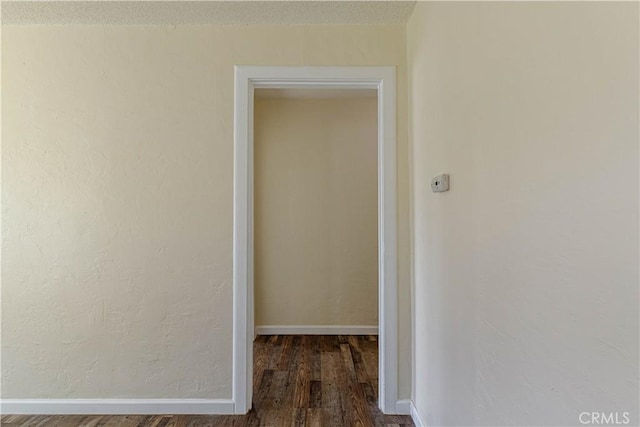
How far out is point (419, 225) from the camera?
192 centimetres

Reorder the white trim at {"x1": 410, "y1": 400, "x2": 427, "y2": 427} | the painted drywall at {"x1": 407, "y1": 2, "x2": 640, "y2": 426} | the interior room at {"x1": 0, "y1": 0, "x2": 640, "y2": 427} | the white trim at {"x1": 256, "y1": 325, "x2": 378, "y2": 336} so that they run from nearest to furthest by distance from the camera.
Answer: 1. the painted drywall at {"x1": 407, "y1": 2, "x2": 640, "y2": 426}
2. the white trim at {"x1": 410, "y1": 400, "x2": 427, "y2": 427}
3. the interior room at {"x1": 0, "y1": 0, "x2": 640, "y2": 427}
4. the white trim at {"x1": 256, "y1": 325, "x2": 378, "y2": 336}

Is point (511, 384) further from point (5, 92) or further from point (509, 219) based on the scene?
point (5, 92)

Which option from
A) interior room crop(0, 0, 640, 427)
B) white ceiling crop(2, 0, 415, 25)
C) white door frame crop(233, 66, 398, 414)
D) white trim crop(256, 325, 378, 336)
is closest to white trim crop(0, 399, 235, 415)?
interior room crop(0, 0, 640, 427)

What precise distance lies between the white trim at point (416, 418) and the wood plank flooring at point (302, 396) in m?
0.04

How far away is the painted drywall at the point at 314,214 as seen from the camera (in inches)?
140

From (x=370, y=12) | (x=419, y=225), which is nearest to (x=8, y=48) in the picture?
(x=370, y=12)

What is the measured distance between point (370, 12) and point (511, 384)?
1.88m

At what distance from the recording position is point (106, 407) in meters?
2.06

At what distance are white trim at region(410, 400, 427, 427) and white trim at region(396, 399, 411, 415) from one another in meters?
0.03

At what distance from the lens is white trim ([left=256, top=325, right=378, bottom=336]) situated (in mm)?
3539

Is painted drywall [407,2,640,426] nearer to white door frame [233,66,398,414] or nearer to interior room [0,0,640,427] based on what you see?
interior room [0,0,640,427]

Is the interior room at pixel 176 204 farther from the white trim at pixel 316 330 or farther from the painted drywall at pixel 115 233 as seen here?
the white trim at pixel 316 330

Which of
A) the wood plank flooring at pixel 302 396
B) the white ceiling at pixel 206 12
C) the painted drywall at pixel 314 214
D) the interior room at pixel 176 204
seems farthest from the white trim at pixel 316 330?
the white ceiling at pixel 206 12

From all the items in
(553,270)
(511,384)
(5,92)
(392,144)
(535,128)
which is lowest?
(511,384)
